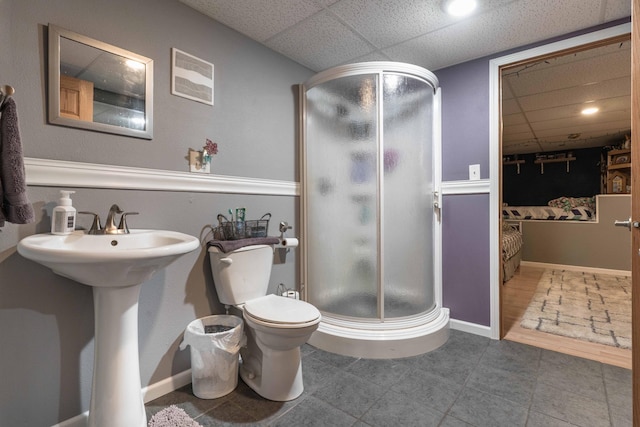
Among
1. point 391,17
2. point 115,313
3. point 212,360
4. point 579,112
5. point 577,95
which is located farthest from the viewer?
point 579,112

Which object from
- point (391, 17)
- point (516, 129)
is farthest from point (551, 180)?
point (391, 17)

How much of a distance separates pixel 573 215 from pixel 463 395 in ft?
15.5

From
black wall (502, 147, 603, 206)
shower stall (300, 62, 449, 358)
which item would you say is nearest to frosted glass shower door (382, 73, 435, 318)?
shower stall (300, 62, 449, 358)

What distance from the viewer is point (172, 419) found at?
140 cm

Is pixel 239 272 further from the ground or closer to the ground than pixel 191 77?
closer to the ground

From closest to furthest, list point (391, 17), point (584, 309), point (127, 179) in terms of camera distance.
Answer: point (127, 179) → point (391, 17) → point (584, 309)

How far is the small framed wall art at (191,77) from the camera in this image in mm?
1668

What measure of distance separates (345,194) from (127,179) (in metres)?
Result: 1.31

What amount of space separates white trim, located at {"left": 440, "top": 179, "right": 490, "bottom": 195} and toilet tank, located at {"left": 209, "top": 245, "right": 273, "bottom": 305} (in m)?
1.52

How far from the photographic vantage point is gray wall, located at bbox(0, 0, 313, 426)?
1199 millimetres

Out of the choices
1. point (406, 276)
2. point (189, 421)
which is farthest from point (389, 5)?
point (189, 421)

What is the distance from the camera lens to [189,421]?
1.39 meters

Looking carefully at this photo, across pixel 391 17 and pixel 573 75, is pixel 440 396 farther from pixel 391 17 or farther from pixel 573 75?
pixel 573 75

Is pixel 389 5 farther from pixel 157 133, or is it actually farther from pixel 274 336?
pixel 274 336
